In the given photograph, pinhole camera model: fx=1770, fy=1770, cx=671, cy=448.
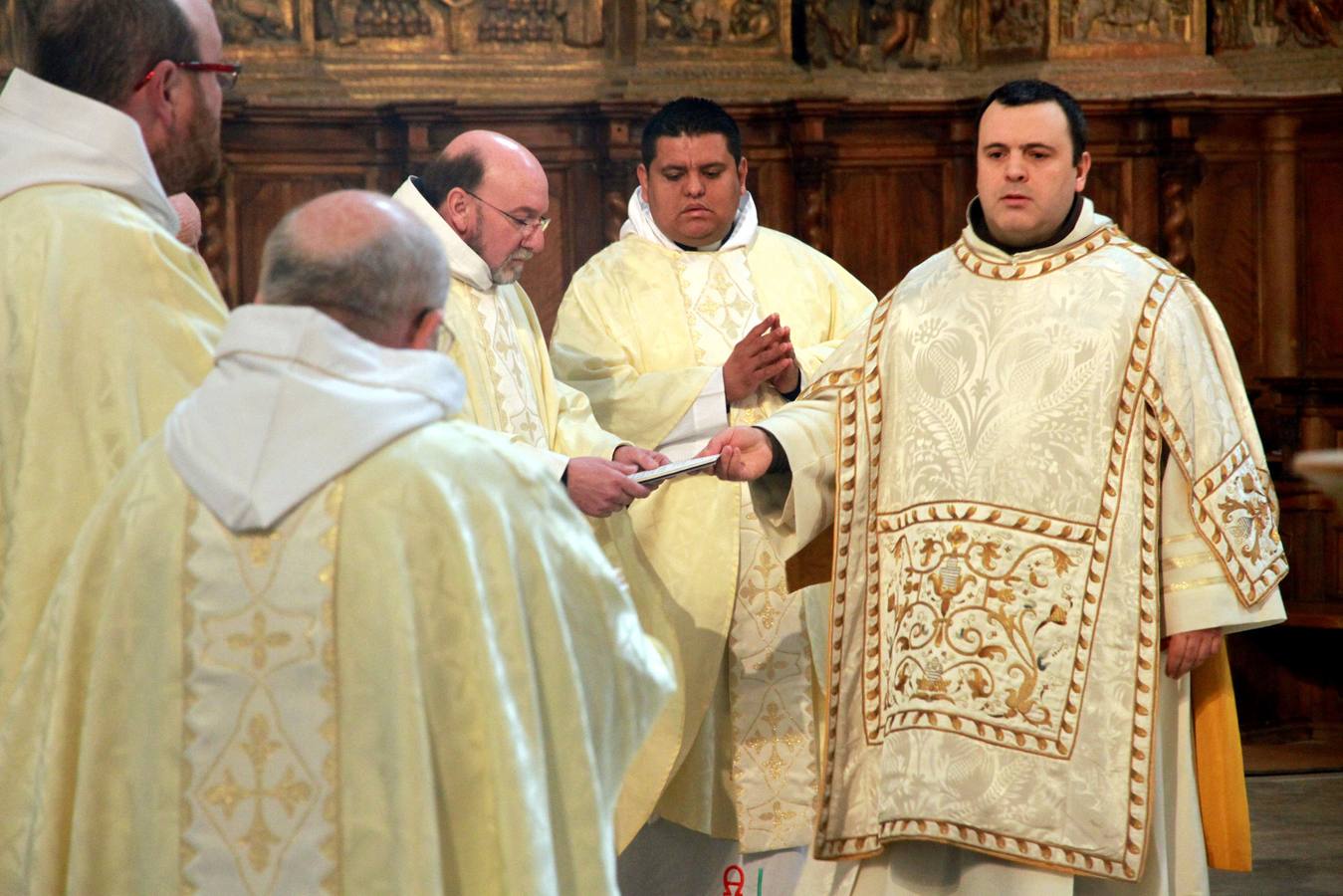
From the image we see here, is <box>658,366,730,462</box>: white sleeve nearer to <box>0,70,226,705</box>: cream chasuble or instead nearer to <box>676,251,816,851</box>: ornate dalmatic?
<box>676,251,816,851</box>: ornate dalmatic

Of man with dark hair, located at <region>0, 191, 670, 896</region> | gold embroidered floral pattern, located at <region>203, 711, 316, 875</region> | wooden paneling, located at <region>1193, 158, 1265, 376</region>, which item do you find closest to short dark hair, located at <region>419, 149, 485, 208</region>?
man with dark hair, located at <region>0, 191, 670, 896</region>

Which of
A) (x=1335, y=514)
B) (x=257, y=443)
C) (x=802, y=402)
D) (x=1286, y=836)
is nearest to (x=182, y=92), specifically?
(x=257, y=443)

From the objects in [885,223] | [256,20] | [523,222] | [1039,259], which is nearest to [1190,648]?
[1039,259]

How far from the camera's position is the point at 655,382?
195 inches

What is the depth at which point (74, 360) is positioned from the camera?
2.62 meters

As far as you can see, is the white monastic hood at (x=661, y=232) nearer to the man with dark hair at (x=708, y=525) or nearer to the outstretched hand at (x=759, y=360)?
the man with dark hair at (x=708, y=525)

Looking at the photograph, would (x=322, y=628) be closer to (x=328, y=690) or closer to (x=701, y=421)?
(x=328, y=690)

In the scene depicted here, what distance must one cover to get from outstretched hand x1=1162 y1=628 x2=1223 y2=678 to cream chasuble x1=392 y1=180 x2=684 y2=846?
1.23 meters

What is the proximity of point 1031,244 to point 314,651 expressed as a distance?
228cm

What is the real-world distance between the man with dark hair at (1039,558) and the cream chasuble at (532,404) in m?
0.64

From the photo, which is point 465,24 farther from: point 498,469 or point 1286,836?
point 498,469

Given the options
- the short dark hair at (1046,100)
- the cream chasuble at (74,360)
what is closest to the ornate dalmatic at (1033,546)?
the short dark hair at (1046,100)

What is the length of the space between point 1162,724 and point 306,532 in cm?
228

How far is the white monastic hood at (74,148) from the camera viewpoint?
2.77 m
